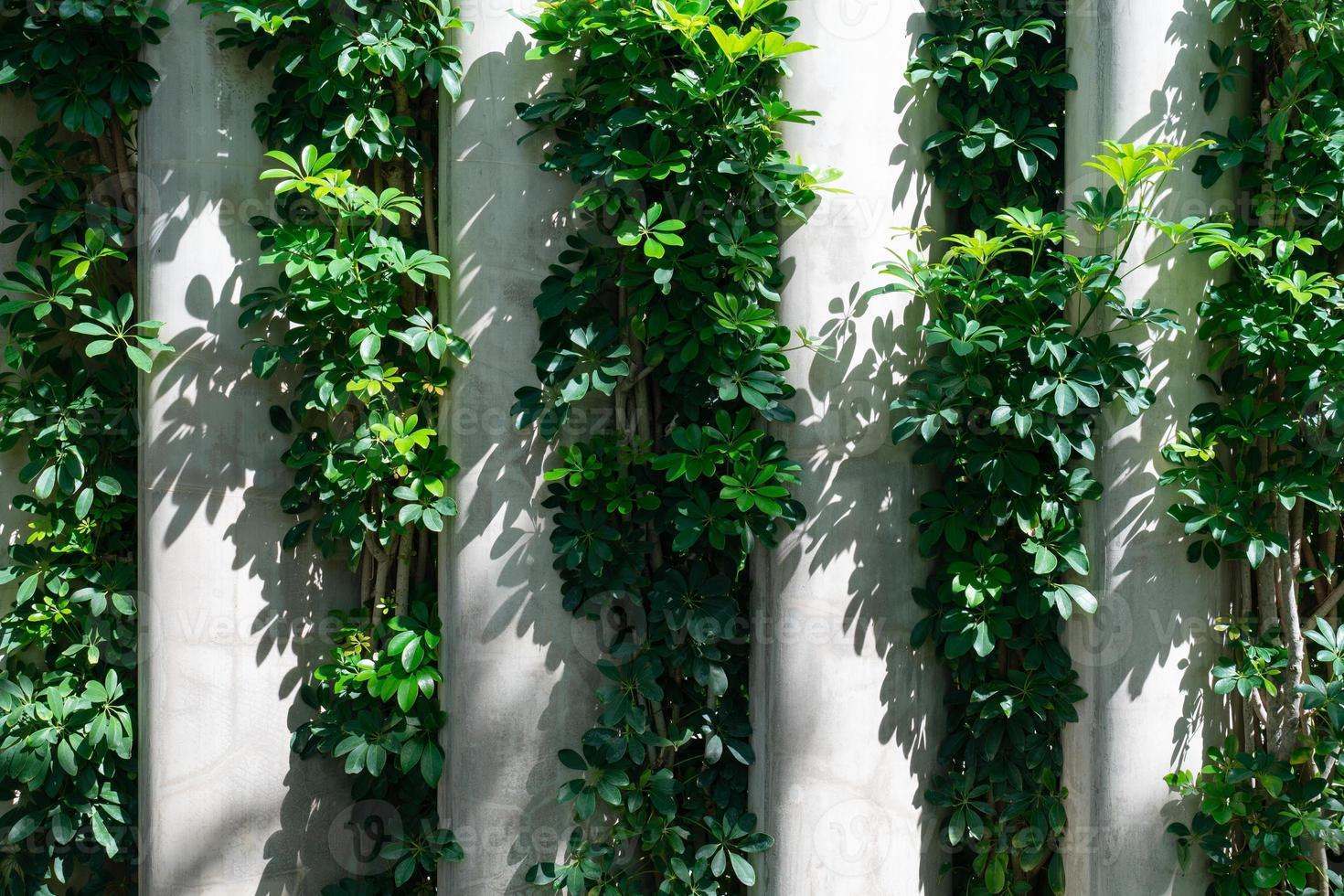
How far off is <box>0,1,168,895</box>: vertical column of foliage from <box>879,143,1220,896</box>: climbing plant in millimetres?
2167

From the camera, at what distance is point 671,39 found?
2.74 m

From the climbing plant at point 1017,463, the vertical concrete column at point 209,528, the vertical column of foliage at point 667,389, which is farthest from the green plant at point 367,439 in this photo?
the climbing plant at point 1017,463

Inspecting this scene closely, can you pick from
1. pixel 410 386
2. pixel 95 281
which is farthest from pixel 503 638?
pixel 95 281

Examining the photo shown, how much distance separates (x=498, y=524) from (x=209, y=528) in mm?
819

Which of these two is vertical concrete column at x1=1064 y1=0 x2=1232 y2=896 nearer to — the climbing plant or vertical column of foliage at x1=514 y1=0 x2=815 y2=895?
the climbing plant

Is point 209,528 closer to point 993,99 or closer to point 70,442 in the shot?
point 70,442

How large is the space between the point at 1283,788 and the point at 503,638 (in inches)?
82.7

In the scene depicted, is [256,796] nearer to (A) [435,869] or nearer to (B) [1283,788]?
(A) [435,869]

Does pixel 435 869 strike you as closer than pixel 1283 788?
No

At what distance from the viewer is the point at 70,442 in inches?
116

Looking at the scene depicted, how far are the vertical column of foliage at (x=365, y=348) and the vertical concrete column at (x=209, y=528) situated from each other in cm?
10

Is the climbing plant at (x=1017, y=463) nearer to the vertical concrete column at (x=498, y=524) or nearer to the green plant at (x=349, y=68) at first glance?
the vertical concrete column at (x=498, y=524)

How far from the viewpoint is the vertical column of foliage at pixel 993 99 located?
2781 millimetres

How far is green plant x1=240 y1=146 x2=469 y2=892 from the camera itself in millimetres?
2768
